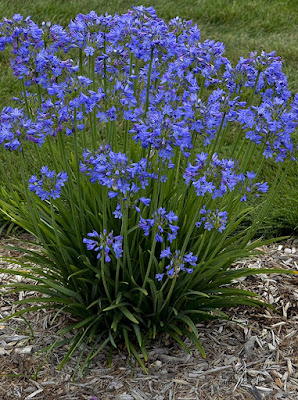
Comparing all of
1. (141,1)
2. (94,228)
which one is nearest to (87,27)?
(94,228)

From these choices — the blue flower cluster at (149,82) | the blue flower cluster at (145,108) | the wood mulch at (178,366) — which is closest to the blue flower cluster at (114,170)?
the blue flower cluster at (145,108)

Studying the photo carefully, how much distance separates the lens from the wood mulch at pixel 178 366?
2.94 m

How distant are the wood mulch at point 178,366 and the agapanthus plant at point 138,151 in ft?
0.42

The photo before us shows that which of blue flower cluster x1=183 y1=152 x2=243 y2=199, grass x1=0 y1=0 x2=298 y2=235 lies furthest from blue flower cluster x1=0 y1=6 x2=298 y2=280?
grass x1=0 y1=0 x2=298 y2=235

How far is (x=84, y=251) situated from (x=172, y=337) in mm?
789

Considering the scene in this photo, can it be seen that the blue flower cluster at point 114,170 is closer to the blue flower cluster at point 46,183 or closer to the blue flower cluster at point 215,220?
A: the blue flower cluster at point 46,183

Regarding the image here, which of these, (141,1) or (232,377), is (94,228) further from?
(141,1)

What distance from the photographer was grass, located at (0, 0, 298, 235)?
7113mm

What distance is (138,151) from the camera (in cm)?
337

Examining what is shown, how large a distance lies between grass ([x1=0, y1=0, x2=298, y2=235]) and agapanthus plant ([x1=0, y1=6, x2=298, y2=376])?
154 inches

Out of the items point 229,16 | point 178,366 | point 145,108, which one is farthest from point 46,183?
point 229,16

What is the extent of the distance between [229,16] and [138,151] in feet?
18.2

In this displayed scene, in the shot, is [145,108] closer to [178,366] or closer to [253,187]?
[253,187]

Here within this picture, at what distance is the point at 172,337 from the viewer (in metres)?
3.26
